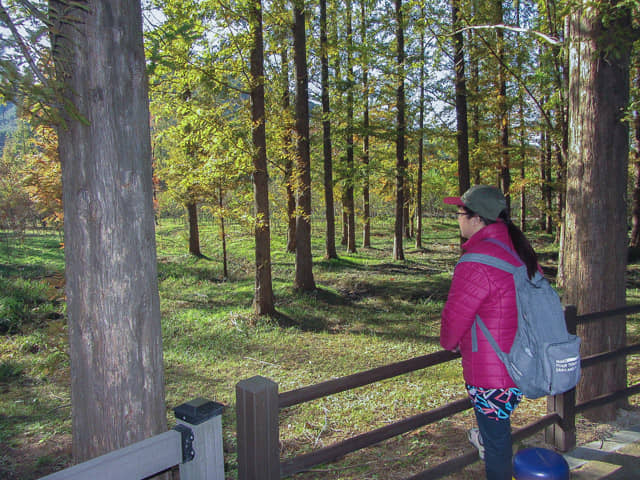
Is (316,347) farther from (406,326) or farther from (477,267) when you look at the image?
(477,267)

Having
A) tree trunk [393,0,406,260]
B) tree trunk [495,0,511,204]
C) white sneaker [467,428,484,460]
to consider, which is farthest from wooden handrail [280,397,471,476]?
tree trunk [393,0,406,260]

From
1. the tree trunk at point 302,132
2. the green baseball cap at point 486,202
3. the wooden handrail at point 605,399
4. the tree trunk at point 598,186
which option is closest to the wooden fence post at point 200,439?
the green baseball cap at point 486,202

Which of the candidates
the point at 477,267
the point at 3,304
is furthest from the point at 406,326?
the point at 3,304

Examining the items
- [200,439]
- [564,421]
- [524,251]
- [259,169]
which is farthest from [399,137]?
[200,439]

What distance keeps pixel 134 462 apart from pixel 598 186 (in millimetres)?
5077

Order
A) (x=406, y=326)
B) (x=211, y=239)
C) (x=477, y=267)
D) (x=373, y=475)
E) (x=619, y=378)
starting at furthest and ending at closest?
(x=211, y=239) → (x=406, y=326) → (x=619, y=378) → (x=373, y=475) → (x=477, y=267)

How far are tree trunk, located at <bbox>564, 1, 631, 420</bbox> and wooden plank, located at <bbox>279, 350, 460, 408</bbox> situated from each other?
259 centimetres

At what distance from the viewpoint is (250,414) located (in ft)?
8.01

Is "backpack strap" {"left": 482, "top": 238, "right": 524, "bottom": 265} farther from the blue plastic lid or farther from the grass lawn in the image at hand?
the grass lawn

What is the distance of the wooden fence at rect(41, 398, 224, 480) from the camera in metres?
1.89

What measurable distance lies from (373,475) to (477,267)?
9.66 feet

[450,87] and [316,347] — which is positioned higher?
[450,87]

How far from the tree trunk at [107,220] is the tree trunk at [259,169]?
9.17 meters

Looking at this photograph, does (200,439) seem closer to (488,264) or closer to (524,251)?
(488,264)
